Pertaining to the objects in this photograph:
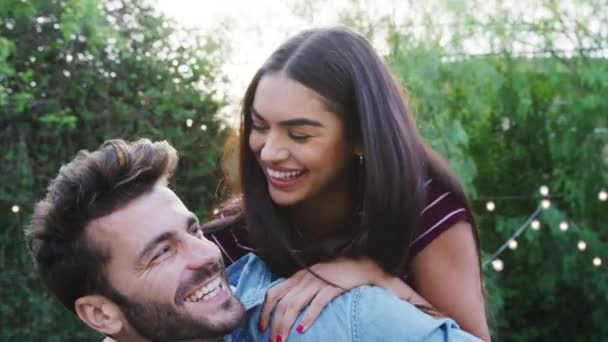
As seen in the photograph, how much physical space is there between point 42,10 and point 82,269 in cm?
350

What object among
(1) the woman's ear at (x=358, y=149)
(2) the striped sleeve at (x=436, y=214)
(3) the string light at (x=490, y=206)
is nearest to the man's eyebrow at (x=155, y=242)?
(1) the woman's ear at (x=358, y=149)

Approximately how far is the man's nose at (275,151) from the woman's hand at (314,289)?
11.4 inches

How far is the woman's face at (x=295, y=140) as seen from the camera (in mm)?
2328

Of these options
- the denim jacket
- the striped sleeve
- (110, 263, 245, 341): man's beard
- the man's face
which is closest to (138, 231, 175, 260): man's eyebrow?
the man's face

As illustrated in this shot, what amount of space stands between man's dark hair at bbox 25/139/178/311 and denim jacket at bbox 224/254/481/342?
0.32 m

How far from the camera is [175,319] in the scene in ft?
6.48

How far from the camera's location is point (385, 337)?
187 centimetres

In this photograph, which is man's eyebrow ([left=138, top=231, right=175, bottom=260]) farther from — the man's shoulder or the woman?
the man's shoulder

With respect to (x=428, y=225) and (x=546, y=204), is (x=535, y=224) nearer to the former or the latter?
(x=546, y=204)

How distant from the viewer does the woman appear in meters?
2.32

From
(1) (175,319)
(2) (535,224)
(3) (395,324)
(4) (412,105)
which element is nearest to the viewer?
(3) (395,324)

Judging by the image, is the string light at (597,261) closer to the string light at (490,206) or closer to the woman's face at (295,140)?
the string light at (490,206)

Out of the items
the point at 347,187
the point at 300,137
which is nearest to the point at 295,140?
the point at 300,137

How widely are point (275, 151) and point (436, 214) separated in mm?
495
